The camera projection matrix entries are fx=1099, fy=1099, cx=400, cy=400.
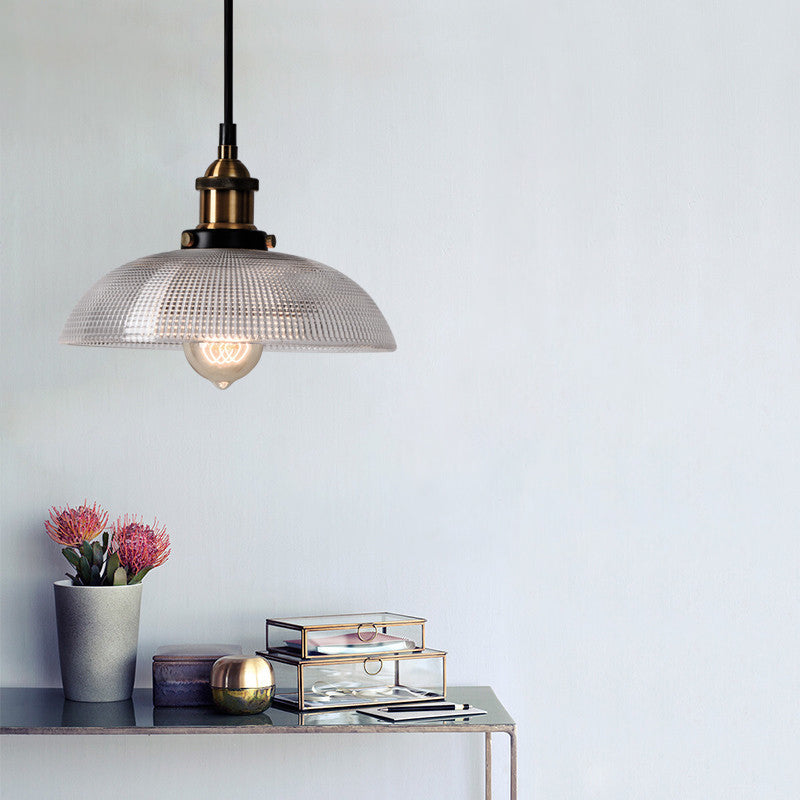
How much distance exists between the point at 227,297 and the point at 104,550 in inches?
29.9

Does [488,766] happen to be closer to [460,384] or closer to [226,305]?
[460,384]

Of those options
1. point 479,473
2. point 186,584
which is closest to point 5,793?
point 186,584

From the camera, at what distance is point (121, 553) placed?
1650 mm

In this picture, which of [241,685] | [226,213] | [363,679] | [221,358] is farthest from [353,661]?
[226,213]

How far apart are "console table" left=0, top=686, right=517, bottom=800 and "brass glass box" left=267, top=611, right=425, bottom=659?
87 mm

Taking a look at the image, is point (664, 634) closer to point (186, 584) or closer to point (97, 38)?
point (186, 584)

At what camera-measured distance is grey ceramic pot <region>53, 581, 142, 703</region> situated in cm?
161

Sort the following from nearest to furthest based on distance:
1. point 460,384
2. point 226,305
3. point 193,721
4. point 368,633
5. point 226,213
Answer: point 226,305
point 226,213
point 193,721
point 368,633
point 460,384

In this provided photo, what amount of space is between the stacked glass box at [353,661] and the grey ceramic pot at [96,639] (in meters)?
0.21

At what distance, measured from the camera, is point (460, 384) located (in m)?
1.80

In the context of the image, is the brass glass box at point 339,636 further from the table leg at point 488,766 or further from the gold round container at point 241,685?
the table leg at point 488,766

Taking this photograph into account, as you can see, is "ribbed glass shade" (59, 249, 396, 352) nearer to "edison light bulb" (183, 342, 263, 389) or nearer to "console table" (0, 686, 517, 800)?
"edison light bulb" (183, 342, 263, 389)

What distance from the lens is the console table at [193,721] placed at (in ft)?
4.84

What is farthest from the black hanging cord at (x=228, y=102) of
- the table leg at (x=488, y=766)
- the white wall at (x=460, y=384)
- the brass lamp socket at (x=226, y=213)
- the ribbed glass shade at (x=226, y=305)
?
the table leg at (x=488, y=766)
